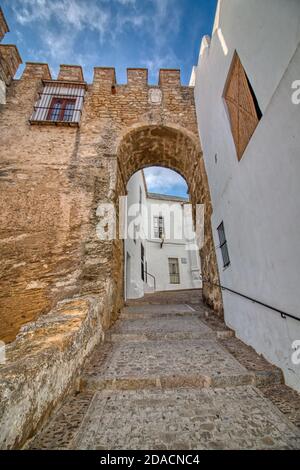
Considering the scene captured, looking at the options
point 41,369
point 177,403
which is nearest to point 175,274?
point 177,403

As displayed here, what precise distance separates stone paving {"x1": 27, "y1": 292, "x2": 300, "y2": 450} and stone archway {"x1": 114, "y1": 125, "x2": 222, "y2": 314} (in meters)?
2.00

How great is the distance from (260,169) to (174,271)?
39.6ft

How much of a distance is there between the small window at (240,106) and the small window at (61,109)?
427 centimetres

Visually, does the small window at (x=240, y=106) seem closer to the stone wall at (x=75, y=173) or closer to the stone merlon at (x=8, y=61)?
the stone wall at (x=75, y=173)

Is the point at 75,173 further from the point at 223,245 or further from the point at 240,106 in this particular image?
the point at 223,245

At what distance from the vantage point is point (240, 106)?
289cm

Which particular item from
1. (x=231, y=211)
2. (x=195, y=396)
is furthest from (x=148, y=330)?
(x=231, y=211)

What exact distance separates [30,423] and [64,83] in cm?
770

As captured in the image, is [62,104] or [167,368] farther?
[62,104]

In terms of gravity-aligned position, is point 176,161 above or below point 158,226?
below

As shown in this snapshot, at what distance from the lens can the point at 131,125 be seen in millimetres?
5344

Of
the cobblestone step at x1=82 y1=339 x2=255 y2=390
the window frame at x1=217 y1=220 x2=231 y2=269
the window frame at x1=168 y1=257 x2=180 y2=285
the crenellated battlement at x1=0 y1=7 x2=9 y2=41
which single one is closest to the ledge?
the cobblestone step at x1=82 y1=339 x2=255 y2=390

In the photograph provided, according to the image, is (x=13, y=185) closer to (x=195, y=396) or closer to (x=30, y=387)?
(x=30, y=387)

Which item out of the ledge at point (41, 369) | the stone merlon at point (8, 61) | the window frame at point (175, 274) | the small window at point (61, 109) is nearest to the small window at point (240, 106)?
the ledge at point (41, 369)
